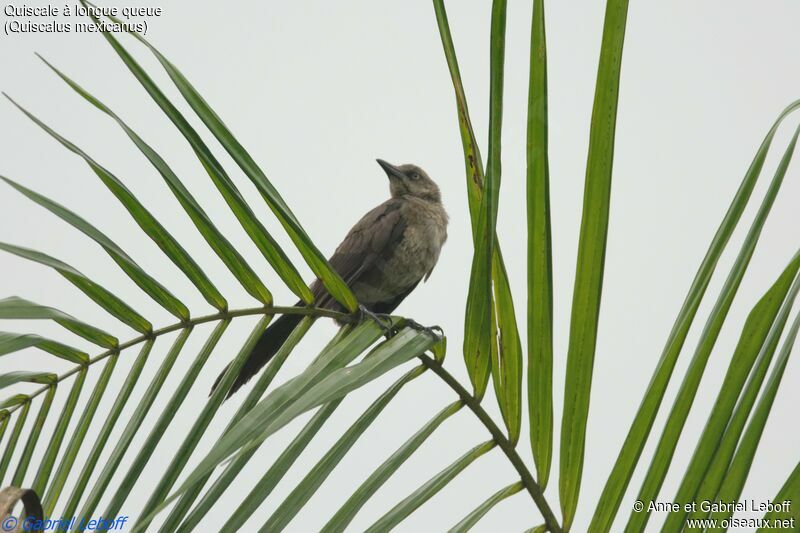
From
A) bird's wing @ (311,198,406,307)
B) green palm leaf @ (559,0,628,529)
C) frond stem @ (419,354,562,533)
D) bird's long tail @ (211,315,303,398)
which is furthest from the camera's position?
bird's wing @ (311,198,406,307)

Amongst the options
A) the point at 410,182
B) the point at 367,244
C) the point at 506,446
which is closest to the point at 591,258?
the point at 506,446

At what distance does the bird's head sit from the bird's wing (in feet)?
2.13

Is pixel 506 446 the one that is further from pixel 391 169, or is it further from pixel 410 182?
pixel 391 169

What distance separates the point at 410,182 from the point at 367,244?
1126 millimetres

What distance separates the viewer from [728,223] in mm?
1466

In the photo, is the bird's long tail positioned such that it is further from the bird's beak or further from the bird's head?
the bird's beak

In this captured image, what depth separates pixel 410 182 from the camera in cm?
579

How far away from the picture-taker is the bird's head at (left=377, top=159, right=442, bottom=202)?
18.9 ft

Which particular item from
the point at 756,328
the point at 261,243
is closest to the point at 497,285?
the point at 261,243

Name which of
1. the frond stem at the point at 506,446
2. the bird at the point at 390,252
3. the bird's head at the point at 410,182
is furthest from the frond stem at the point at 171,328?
the bird's head at the point at 410,182

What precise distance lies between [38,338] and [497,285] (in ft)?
Answer: 3.17

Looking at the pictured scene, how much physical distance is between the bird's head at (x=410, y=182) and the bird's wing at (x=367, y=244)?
0.65 m

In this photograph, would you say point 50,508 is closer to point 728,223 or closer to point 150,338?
point 150,338

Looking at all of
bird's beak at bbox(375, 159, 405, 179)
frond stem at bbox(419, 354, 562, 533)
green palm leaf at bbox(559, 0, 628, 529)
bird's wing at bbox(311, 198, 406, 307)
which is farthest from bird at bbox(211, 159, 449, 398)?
green palm leaf at bbox(559, 0, 628, 529)
